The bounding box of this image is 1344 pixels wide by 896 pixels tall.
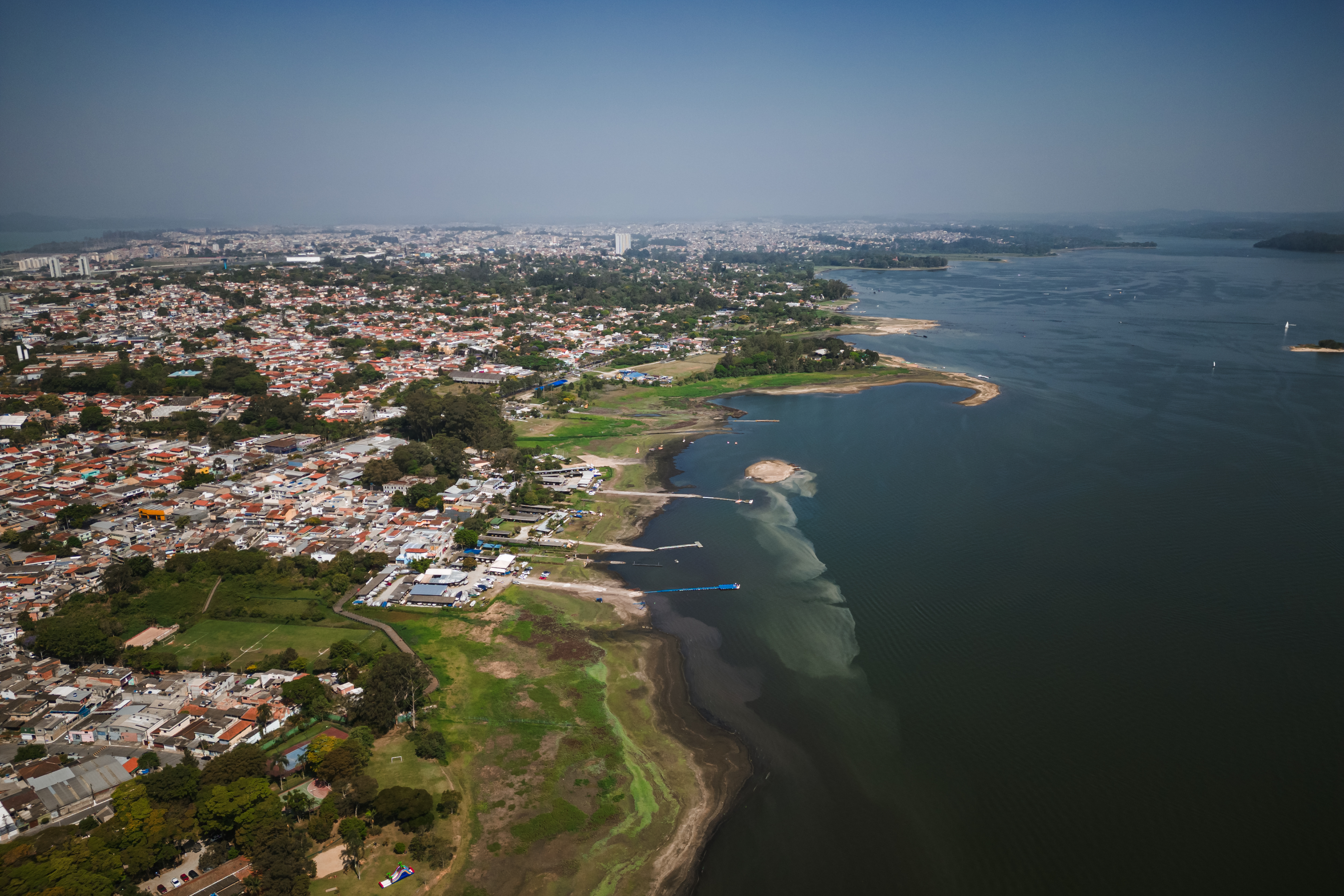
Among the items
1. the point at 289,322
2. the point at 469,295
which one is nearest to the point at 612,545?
the point at 289,322

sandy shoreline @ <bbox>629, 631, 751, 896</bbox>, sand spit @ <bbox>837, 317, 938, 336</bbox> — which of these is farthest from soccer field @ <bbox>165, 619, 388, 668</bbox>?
sand spit @ <bbox>837, 317, 938, 336</bbox>

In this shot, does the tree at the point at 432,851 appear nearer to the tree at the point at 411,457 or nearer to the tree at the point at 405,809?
the tree at the point at 405,809

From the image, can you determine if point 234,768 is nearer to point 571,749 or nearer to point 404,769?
point 404,769

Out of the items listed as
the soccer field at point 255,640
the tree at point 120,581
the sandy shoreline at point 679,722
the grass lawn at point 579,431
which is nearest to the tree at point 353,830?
the sandy shoreline at point 679,722

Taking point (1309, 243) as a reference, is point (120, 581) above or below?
below

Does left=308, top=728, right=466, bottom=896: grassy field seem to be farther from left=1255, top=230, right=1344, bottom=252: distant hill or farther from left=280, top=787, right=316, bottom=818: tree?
left=1255, top=230, right=1344, bottom=252: distant hill

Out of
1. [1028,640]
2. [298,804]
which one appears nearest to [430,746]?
[298,804]

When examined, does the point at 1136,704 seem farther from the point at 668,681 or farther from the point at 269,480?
the point at 269,480
